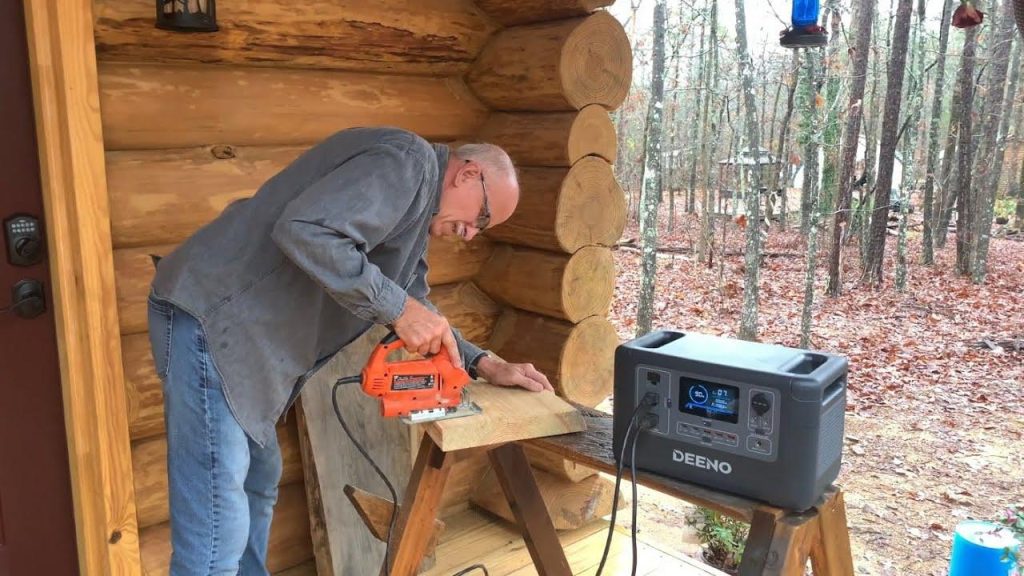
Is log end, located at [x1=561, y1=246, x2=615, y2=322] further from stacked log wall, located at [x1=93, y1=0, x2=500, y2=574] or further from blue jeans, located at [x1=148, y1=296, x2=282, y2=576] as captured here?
blue jeans, located at [x1=148, y1=296, x2=282, y2=576]

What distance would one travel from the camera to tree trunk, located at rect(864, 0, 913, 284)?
930 centimetres

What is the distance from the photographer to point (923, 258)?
13.0 m

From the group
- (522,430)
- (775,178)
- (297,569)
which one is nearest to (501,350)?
(297,569)

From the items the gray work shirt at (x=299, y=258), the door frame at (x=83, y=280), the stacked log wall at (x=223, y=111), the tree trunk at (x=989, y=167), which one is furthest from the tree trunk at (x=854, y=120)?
the door frame at (x=83, y=280)

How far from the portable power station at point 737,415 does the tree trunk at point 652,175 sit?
271 inches

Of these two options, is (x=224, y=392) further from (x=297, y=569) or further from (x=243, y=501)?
(x=297, y=569)

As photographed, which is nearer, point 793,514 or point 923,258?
point 793,514

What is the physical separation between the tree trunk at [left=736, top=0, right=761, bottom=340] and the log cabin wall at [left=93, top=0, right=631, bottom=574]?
570cm

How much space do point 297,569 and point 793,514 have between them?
2323mm

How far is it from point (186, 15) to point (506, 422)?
1.61 m

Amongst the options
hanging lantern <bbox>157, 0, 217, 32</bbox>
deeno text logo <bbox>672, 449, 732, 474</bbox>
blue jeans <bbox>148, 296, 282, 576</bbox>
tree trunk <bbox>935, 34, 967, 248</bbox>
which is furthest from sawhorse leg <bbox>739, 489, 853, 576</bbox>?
tree trunk <bbox>935, 34, 967, 248</bbox>

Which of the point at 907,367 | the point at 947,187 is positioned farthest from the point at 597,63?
the point at 947,187

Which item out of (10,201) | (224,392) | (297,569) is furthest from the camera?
(297,569)

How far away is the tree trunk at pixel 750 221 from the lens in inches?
341
